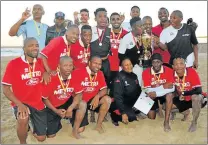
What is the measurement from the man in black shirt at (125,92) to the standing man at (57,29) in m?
1.71

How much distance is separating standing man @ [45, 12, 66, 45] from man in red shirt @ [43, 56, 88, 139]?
1.47 meters

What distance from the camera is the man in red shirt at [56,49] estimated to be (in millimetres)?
5555

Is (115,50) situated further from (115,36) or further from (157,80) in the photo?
(157,80)

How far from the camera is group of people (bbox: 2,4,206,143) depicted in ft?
16.6

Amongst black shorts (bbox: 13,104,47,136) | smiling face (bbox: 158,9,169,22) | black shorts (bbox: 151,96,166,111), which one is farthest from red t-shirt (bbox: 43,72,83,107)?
smiling face (bbox: 158,9,169,22)

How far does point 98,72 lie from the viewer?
5.83 m

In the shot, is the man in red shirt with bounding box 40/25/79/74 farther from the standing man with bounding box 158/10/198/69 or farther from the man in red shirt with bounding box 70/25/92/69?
the standing man with bounding box 158/10/198/69

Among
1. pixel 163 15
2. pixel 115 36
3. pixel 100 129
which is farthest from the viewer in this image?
pixel 163 15

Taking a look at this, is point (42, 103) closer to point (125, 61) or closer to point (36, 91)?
point (36, 91)

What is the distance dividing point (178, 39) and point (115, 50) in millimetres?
1494

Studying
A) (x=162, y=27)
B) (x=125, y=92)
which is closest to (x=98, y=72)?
(x=125, y=92)

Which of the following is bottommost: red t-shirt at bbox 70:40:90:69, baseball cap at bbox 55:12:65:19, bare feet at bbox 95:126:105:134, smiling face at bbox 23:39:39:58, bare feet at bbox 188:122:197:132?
bare feet at bbox 188:122:197:132

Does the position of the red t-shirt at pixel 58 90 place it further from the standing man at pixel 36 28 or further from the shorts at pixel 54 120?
the standing man at pixel 36 28

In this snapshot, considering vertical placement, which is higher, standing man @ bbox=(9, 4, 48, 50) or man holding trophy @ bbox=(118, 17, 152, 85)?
standing man @ bbox=(9, 4, 48, 50)
